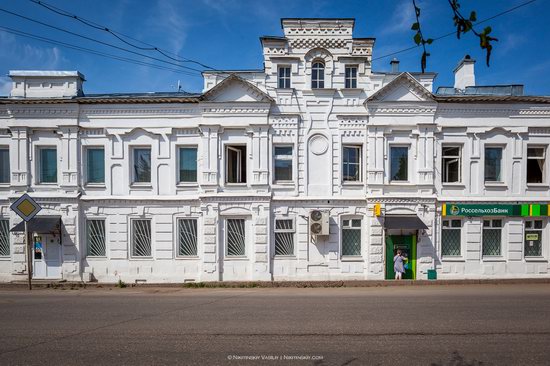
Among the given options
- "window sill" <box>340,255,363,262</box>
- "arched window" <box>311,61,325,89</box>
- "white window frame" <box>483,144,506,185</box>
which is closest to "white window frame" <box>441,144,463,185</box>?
"white window frame" <box>483,144,506,185</box>

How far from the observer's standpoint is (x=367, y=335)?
6.72 m

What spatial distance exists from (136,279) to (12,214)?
6181 mm

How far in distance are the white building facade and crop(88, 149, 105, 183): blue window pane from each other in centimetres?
26

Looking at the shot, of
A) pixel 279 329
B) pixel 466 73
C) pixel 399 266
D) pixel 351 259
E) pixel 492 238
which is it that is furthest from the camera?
pixel 466 73

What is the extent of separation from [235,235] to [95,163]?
23.5ft

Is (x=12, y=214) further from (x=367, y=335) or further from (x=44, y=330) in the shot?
(x=367, y=335)

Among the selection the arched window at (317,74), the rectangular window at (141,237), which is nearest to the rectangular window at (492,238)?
the arched window at (317,74)

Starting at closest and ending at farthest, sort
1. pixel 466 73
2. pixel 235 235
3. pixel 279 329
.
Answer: pixel 279 329 → pixel 235 235 → pixel 466 73

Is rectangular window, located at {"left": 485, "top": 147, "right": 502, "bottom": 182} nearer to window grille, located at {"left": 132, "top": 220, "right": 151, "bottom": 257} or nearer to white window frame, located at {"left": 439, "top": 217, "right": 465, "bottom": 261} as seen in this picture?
white window frame, located at {"left": 439, "top": 217, "right": 465, "bottom": 261}

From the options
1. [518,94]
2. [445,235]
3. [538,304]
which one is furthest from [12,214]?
[518,94]

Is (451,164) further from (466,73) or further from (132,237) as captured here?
(132,237)

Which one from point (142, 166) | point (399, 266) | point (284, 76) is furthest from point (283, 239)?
point (284, 76)

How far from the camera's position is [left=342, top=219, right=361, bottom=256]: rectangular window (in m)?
14.0

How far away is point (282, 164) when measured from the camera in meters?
14.1
